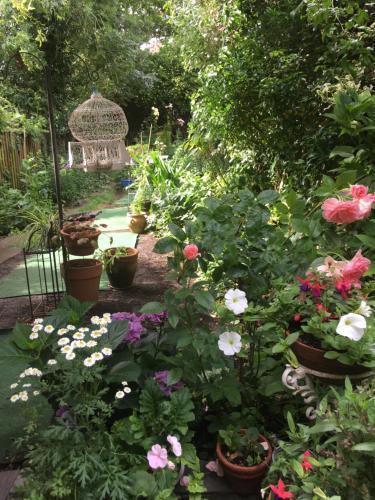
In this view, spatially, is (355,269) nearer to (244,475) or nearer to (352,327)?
(352,327)

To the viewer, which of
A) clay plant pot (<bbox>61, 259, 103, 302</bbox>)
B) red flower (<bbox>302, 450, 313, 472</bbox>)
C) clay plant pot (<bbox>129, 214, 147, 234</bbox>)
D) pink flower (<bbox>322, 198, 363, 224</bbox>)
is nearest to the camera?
red flower (<bbox>302, 450, 313, 472</bbox>)

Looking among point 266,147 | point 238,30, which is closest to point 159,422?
point 266,147

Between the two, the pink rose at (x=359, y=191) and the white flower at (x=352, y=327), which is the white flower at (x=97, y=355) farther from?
the pink rose at (x=359, y=191)

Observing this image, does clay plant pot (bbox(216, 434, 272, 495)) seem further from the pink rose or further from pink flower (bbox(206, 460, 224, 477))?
the pink rose

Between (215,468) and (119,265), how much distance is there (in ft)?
7.53

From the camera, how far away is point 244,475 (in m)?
1.42

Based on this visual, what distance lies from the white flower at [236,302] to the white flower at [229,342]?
0.27 ft

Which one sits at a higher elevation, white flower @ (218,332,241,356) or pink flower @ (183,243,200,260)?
pink flower @ (183,243,200,260)

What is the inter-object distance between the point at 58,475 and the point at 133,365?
1.35 feet

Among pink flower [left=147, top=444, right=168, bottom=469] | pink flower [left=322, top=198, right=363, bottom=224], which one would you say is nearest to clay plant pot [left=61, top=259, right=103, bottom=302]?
pink flower [left=147, top=444, right=168, bottom=469]

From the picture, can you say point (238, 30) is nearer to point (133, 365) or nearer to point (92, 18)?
point (133, 365)

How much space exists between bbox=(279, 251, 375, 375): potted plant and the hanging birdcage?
4115 millimetres

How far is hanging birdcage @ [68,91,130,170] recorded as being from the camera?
16.8 ft

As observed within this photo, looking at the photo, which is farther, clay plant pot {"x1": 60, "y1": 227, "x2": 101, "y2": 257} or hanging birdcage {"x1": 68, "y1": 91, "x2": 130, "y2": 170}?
hanging birdcage {"x1": 68, "y1": 91, "x2": 130, "y2": 170}
